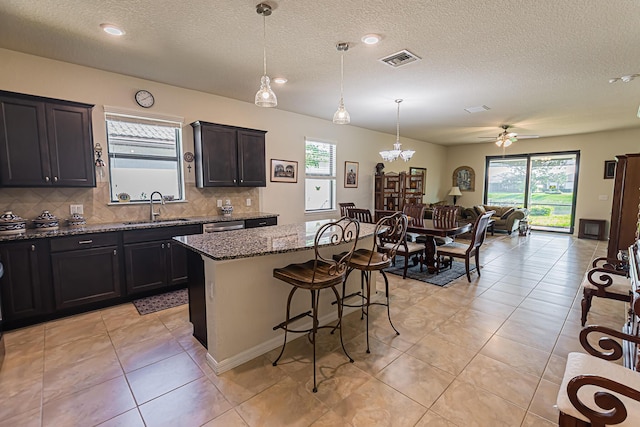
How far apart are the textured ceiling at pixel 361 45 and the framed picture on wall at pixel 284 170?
1.15 metres

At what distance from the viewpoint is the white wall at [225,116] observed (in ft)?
10.1

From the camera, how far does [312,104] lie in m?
4.85

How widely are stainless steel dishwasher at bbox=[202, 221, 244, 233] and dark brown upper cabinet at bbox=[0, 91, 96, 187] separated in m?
1.31

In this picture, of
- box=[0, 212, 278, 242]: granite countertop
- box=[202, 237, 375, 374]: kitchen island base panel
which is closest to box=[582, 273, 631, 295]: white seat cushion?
box=[202, 237, 375, 374]: kitchen island base panel

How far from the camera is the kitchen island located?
2.09 meters

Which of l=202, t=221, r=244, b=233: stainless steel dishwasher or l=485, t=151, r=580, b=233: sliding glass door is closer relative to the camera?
l=202, t=221, r=244, b=233: stainless steel dishwasher

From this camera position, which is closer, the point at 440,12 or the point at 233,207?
the point at 440,12

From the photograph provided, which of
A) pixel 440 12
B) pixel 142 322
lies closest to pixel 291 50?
pixel 440 12

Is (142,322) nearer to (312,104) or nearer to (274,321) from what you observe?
(274,321)

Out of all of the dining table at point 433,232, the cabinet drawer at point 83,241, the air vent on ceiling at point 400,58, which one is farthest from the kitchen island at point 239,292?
the dining table at point 433,232

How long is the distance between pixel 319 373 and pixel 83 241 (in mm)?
2731

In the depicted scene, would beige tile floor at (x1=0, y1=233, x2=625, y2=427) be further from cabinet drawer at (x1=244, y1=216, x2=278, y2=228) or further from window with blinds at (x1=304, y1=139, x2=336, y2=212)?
window with blinds at (x1=304, y1=139, x2=336, y2=212)

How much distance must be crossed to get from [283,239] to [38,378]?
1.97m

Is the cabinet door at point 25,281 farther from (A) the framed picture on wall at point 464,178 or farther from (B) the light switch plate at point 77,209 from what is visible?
(A) the framed picture on wall at point 464,178
